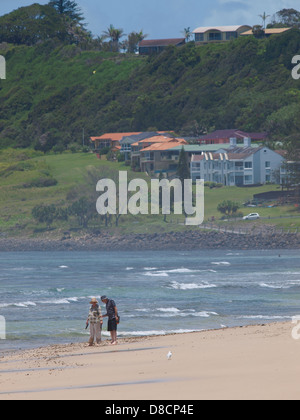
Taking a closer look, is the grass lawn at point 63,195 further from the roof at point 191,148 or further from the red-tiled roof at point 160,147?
the roof at point 191,148

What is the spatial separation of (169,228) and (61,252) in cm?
1537

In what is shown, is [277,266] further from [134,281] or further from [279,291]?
[279,291]

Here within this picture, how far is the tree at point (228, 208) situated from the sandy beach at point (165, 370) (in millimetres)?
91321

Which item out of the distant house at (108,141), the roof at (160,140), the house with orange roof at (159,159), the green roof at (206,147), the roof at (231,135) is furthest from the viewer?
the distant house at (108,141)

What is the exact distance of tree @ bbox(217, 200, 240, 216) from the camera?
377ft

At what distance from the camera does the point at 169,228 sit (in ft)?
391

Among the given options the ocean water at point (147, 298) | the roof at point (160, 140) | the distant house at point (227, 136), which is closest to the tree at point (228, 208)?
the roof at point (160, 140)

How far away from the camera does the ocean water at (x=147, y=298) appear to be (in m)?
30.0

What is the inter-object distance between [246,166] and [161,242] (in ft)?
67.3

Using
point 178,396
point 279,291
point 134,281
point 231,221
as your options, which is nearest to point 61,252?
point 231,221

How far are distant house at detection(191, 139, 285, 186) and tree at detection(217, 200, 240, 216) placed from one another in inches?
536

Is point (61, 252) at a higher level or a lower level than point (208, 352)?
lower

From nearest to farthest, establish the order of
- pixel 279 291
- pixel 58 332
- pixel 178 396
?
pixel 178 396, pixel 58 332, pixel 279 291

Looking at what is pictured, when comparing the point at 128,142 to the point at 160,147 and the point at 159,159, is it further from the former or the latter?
the point at 159,159
